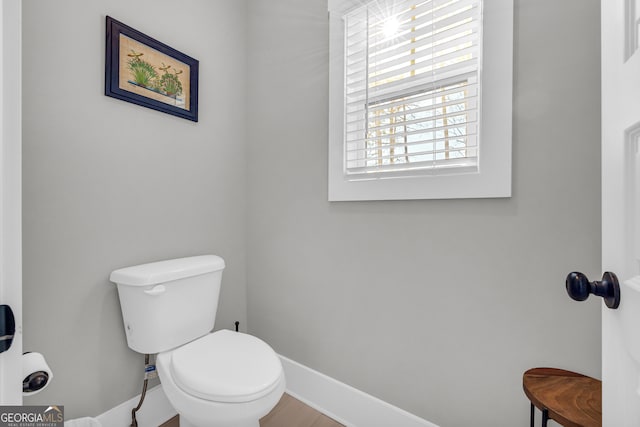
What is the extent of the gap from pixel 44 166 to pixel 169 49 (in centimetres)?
81

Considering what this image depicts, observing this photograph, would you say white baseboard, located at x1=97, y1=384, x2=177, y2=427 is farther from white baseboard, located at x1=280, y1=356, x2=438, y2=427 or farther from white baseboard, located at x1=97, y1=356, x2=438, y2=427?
white baseboard, located at x1=280, y1=356, x2=438, y2=427

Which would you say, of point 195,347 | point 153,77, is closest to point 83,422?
point 195,347

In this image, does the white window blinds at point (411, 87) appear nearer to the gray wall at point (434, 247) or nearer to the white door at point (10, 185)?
the gray wall at point (434, 247)

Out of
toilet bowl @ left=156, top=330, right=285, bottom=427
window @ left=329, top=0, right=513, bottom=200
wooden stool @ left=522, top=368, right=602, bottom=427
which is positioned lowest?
toilet bowl @ left=156, top=330, right=285, bottom=427

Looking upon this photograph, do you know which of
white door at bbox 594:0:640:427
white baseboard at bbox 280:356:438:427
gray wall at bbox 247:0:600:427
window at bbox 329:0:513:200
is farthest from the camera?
white baseboard at bbox 280:356:438:427

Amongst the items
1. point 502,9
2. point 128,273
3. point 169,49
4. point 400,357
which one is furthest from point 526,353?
point 169,49

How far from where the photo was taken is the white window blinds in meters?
1.16

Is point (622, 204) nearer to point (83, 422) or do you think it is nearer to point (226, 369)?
point (226, 369)

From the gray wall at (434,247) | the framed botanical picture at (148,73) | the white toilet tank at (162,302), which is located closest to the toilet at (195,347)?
the white toilet tank at (162,302)

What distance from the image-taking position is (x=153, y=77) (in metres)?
1.43

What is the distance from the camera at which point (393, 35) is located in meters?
1.32

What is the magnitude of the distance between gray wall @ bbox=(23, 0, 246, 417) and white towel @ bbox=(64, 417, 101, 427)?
7 cm

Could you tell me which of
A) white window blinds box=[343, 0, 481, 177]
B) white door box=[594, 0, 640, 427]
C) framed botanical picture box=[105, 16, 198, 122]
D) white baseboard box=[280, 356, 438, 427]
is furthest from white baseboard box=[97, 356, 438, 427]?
framed botanical picture box=[105, 16, 198, 122]

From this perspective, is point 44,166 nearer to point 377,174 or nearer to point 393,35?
point 377,174
